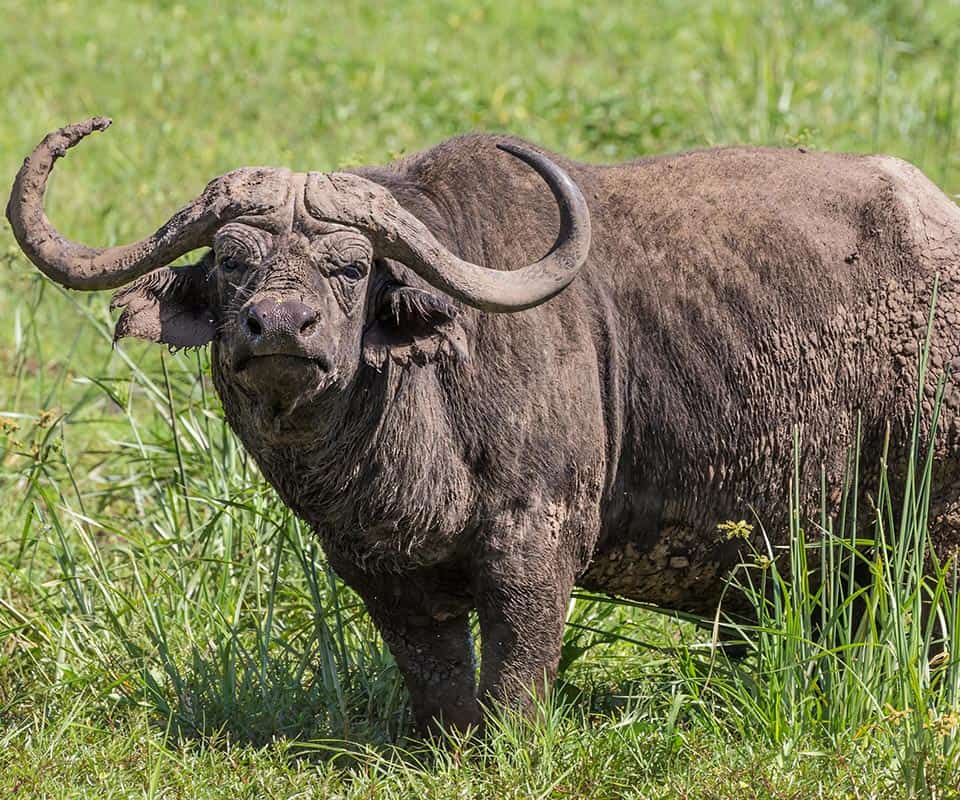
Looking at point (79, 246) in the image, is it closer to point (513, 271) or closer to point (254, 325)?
point (254, 325)

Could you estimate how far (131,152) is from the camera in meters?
11.7

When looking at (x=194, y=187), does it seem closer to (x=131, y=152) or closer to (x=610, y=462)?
(x=131, y=152)

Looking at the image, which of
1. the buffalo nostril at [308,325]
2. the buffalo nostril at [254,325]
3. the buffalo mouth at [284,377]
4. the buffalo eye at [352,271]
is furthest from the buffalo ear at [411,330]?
the buffalo nostril at [254,325]

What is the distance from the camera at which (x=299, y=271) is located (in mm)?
4770

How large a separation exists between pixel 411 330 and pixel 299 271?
18.6 inches

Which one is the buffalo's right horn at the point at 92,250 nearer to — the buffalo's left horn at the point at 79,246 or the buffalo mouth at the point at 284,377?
the buffalo's left horn at the point at 79,246

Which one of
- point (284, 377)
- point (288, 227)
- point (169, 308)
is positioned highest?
point (288, 227)

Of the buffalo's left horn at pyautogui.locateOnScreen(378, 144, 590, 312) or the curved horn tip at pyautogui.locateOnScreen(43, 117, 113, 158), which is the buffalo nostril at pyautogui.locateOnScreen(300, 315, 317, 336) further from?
the curved horn tip at pyautogui.locateOnScreen(43, 117, 113, 158)

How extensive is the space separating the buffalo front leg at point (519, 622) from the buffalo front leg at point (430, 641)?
0.28 metres

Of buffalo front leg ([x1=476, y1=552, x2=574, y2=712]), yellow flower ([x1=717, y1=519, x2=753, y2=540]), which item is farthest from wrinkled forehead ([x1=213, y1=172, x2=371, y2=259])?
yellow flower ([x1=717, y1=519, x2=753, y2=540])

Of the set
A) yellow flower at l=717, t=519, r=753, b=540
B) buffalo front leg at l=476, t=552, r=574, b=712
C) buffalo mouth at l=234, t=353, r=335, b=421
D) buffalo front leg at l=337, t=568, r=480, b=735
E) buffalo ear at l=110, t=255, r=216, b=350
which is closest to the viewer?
buffalo mouth at l=234, t=353, r=335, b=421

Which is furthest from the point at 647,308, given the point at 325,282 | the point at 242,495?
the point at 242,495

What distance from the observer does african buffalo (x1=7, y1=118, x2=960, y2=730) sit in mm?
4945

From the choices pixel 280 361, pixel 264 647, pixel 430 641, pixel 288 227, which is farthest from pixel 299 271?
pixel 264 647
